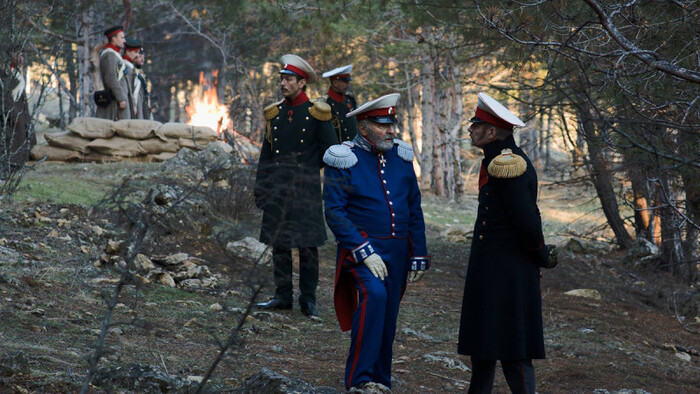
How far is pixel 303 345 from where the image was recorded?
6676mm

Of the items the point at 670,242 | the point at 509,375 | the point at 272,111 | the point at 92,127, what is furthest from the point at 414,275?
the point at 92,127

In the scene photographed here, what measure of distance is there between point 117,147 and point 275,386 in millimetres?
10903

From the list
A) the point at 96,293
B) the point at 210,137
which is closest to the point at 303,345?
the point at 96,293

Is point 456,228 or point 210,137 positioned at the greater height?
point 210,137

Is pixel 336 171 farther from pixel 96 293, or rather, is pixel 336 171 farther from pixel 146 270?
pixel 146 270

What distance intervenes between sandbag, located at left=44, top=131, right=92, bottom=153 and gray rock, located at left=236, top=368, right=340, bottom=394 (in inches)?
430

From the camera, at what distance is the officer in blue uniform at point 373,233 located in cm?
518

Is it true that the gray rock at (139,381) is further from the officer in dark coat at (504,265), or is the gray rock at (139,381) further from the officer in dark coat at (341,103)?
the officer in dark coat at (341,103)

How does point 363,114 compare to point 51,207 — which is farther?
point 51,207

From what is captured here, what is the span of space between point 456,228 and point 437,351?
927 centimetres

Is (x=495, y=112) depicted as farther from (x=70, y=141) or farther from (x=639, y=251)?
(x=70, y=141)

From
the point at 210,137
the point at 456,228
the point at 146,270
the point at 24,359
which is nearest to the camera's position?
the point at 24,359

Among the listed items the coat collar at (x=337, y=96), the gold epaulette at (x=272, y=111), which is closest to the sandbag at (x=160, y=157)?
the coat collar at (x=337, y=96)

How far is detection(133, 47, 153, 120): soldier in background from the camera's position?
15.4m
